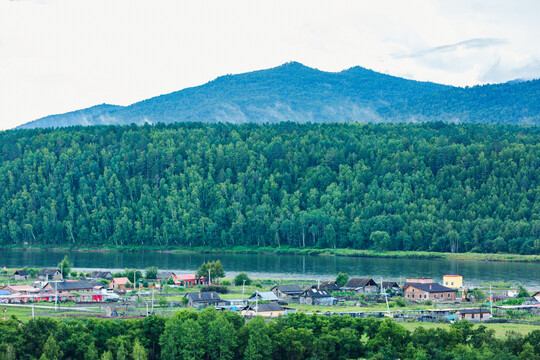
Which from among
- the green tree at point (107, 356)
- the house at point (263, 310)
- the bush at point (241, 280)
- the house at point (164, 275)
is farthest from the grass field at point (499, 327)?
the house at point (164, 275)

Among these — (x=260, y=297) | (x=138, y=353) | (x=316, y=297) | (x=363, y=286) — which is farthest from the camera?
(x=363, y=286)

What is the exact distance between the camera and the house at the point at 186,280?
75.4 metres

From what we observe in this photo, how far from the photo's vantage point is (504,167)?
431 ft

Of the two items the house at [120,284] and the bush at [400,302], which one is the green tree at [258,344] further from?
the house at [120,284]

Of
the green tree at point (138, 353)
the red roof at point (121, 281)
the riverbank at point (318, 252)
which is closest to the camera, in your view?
the green tree at point (138, 353)

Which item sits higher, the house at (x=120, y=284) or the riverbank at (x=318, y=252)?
the house at (x=120, y=284)

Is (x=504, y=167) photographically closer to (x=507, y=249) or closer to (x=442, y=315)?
(x=507, y=249)

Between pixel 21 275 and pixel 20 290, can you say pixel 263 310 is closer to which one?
pixel 20 290

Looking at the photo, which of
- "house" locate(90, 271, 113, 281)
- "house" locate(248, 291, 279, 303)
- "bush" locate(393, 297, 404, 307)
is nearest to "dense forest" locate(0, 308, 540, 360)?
"house" locate(248, 291, 279, 303)

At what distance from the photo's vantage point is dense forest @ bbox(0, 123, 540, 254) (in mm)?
121750

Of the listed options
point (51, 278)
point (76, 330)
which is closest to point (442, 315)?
point (76, 330)

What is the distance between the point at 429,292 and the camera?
219ft

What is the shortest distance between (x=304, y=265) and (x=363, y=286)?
28318 mm

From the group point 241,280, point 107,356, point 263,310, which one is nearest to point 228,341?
point 107,356
